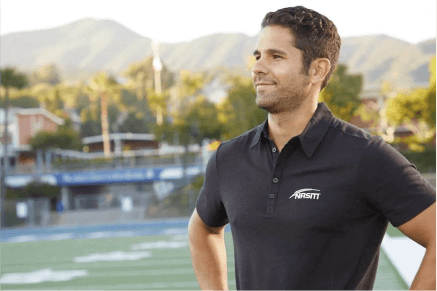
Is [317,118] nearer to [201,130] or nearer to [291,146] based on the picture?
[291,146]

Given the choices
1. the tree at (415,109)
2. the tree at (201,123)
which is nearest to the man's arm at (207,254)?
the tree at (415,109)

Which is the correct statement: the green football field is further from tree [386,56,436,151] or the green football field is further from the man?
tree [386,56,436,151]

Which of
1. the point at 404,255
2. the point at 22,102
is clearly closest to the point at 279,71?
the point at 404,255

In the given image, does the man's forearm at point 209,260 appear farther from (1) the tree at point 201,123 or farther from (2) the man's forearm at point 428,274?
(1) the tree at point 201,123

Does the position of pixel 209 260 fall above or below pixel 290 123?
below

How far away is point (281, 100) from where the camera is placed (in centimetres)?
184

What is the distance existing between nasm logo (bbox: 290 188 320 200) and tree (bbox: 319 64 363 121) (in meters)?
25.5

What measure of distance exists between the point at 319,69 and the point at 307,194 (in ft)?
1.36

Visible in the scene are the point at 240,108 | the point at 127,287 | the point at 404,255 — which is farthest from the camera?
the point at 240,108

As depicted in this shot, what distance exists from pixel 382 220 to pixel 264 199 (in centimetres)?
34

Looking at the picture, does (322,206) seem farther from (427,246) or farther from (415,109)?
(415,109)

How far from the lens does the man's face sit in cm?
181

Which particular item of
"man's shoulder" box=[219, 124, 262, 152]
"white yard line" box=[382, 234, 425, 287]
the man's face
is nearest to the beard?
the man's face

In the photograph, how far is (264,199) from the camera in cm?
177
